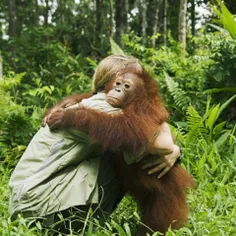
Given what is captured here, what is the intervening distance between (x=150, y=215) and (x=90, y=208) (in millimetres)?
361

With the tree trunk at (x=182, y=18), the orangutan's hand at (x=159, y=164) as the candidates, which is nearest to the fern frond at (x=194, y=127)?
the orangutan's hand at (x=159, y=164)

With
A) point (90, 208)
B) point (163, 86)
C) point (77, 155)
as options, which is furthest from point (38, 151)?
point (163, 86)

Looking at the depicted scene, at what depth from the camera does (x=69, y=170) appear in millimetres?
2539

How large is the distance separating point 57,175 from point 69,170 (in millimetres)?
66

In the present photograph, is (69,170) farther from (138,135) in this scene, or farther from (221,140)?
(221,140)

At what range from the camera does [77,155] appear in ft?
8.26

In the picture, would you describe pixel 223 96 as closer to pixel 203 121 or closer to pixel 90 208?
pixel 203 121

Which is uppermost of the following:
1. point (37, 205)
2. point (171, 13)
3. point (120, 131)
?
point (120, 131)

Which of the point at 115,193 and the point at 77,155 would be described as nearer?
the point at 77,155

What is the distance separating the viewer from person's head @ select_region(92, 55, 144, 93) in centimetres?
261

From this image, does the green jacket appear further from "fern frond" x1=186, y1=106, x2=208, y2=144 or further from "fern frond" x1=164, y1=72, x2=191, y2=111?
"fern frond" x1=164, y1=72, x2=191, y2=111

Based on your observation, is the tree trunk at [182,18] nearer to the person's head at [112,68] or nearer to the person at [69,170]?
the person's head at [112,68]

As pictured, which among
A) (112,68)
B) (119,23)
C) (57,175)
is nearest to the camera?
(57,175)

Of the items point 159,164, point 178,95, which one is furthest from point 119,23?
point 159,164
